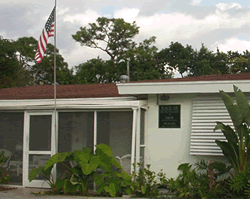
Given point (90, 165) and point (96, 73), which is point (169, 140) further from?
point (96, 73)

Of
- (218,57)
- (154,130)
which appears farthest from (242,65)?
(154,130)

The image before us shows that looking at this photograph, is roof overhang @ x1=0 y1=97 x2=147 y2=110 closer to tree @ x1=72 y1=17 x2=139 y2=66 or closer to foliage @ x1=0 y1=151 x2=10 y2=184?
foliage @ x1=0 y1=151 x2=10 y2=184

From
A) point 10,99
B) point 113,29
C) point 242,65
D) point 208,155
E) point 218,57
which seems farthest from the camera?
point 113,29

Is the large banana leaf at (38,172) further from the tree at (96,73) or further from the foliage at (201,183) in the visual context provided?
the tree at (96,73)

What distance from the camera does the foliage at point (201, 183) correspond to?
776 centimetres

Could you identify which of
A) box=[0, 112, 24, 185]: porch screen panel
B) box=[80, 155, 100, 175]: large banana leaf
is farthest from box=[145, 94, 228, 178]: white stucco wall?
box=[0, 112, 24, 185]: porch screen panel

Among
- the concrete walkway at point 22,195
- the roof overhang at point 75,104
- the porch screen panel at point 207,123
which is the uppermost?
the roof overhang at point 75,104

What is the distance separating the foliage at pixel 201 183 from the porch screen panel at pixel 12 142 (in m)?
3.99

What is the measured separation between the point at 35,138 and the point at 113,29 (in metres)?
29.4

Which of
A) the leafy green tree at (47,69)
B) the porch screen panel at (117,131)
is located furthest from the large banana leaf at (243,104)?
the leafy green tree at (47,69)

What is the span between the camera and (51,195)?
8.37 meters

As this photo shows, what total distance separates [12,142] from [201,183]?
5.02 metres

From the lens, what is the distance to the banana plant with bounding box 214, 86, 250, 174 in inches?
295

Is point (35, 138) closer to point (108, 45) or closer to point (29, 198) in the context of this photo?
point (29, 198)
